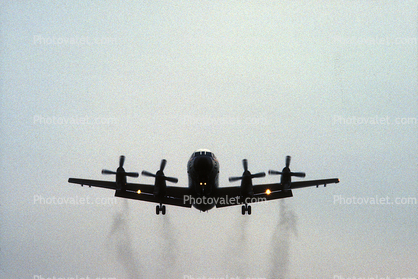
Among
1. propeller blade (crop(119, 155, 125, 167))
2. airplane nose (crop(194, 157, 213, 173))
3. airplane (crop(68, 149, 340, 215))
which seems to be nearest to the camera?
airplane nose (crop(194, 157, 213, 173))

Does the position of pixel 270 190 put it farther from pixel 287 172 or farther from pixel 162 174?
pixel 162 174

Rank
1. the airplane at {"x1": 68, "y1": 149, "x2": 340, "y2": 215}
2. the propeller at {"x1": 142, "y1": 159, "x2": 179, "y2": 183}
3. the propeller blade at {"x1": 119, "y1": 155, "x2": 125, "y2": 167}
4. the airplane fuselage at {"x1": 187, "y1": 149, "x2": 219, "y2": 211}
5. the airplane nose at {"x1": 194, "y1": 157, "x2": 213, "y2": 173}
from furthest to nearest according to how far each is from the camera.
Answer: the propeller blade at {"x1": 119, "y1": 155, "x2": 125, "y2": 167} < the propeller at {"x1": 142, "y1": 159, "x2": 179, "y2": 183} < the airplane at {"x1": 68, "y1": 149, "x2": 340, "y2": 215} < the airplane fuselage at {"x1": 187, "y1": 149, "x2": 219, "y2": 211} < the airplane nose at {"x1": 194, "y1": 157, "x2": 213, "y2": 173}

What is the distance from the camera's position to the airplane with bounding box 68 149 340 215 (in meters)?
35.2

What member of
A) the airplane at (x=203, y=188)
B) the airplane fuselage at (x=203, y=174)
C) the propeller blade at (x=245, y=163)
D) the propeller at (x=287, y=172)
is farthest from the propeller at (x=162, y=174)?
the propeller at (x=287, y=172)

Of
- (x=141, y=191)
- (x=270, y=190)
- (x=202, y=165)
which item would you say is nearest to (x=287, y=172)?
(x=270, y=190)

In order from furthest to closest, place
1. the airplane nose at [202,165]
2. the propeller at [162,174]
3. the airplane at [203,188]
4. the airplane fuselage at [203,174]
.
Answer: the propeller at [162,174], the airplane at [203,188], the airplane fuselage at [203,174], the airplane nose at [202,165]

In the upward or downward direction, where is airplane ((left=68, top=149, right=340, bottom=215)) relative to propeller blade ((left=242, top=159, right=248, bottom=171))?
downward

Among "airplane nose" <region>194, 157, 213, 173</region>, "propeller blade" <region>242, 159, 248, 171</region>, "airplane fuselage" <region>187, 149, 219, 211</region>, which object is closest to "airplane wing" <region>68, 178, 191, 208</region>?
"airplane fuselage" <region>187, 149, 219, 211</region>

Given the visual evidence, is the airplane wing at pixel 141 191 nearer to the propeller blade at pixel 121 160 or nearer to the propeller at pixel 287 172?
the propeller blade at pixel 121 160

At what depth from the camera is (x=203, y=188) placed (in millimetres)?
34656

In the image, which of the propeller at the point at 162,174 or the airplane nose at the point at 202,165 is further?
the propeller at the point at 162,174

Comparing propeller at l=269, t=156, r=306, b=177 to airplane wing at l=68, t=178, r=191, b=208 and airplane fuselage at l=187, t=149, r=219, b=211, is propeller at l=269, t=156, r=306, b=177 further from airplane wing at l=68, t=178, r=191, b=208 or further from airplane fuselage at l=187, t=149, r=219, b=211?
airplane wing at l=68, t=178, r=191, b=208

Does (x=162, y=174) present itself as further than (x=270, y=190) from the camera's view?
No

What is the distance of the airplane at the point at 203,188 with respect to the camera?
115ft
